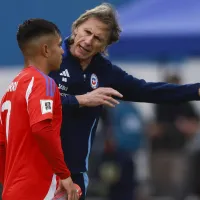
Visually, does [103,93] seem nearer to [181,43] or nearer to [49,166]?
[49,166]

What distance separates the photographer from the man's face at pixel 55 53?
20.2 ft

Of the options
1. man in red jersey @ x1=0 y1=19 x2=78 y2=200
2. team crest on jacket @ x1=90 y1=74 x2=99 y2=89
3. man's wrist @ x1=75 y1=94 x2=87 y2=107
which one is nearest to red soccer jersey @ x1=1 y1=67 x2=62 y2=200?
man in red jersey @ x1=0 y1=19 x2=78 y2=200

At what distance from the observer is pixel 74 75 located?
672cm

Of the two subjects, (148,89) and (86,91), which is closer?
(86,91)

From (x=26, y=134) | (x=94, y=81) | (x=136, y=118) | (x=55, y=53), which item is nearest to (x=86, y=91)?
(x=94, y=81)

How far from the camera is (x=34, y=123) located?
5.88 metres

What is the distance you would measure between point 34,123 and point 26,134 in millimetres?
152

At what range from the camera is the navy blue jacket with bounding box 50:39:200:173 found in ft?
21.8

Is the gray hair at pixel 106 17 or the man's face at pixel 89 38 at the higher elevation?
the gray hair at pixel 106 17

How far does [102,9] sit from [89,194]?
5.65 m

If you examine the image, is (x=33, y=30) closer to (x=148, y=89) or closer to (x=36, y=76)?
(x=36, y=76)

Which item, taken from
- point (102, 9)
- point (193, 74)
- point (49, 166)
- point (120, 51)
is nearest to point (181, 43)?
point (120, 51)

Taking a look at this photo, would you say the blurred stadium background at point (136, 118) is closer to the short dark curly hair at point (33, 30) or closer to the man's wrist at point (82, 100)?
the man's wrist at point (82, 100)

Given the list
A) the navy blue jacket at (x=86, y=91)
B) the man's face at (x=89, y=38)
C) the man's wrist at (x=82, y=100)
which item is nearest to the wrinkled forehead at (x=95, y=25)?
the man's face at (x=89, y=38)
